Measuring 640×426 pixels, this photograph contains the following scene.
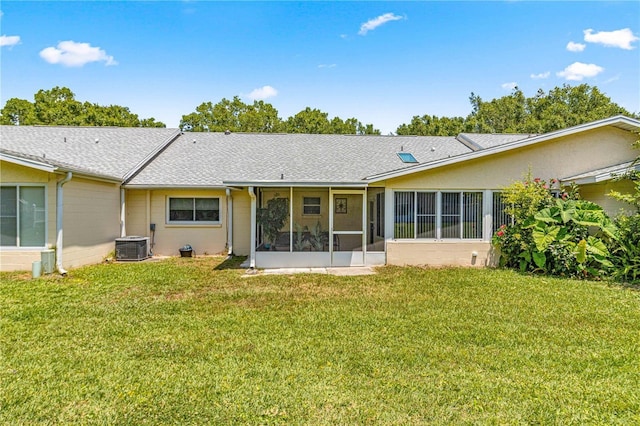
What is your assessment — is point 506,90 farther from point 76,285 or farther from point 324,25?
point 76,285

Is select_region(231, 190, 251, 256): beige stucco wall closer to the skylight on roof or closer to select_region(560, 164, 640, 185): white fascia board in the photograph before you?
the skylight on roof

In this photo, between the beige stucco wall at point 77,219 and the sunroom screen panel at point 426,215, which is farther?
the sunroom screen panel at point 426,215

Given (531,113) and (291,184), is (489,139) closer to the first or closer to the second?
(291,184)

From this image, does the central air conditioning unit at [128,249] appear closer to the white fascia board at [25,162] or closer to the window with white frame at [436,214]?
the white fascia board at [25,162]

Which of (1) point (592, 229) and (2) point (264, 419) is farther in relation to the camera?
(1) point (592, 229)

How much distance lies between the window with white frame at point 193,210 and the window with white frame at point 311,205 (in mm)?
3781

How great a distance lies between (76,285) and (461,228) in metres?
9.94

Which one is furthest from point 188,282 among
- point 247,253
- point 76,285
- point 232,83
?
point 232,83

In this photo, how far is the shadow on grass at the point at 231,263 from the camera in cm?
1025

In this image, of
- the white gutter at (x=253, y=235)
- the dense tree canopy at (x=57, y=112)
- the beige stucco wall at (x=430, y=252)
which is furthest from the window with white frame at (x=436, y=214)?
the dense tree canopy at (x=57, y=112)

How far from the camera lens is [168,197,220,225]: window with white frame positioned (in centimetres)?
1248

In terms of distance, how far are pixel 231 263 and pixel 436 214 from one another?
636 centimetres

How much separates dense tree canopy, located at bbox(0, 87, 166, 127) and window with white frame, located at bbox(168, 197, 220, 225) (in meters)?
22.2

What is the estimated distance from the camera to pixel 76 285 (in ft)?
25.5
